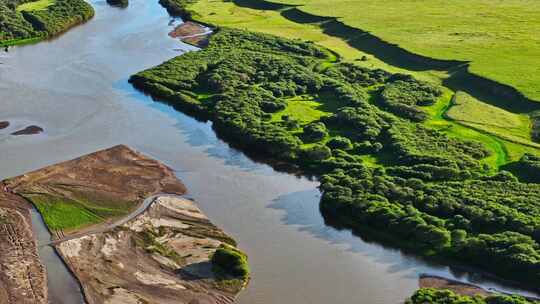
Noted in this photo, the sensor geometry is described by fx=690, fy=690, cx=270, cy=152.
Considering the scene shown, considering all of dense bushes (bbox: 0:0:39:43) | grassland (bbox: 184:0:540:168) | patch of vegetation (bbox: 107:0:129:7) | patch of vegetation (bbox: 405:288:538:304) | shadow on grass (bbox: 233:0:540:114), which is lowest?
dense bushes (bbox: 0:0:39:43)

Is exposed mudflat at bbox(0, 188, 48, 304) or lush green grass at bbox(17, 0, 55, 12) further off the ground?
lush green grass at bbox(17, 0, 55, 12)

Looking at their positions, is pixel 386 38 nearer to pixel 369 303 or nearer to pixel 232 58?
pixel 232 58

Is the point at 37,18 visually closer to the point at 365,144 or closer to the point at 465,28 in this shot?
the point at 365,144

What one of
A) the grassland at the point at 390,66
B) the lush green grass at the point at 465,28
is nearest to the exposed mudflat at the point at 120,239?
the grassland at the point at 390,66

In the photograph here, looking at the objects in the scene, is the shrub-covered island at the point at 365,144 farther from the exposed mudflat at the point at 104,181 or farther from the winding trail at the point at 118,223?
the winding trail at the point at 118,223

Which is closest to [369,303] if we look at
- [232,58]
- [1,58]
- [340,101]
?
[340,101]

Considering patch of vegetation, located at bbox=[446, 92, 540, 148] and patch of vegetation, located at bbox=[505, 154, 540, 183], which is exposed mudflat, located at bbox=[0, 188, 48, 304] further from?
patch of vegetation, located at bbox=[446, 92, 540, 148]

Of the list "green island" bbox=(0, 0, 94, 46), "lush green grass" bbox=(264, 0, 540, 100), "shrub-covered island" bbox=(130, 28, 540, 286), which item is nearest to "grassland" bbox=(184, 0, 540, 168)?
"shrub-covered island" bbox=(130, 28, 540, 286)

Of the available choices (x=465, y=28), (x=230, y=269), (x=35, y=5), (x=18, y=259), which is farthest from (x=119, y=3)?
(x=230, y=269)
